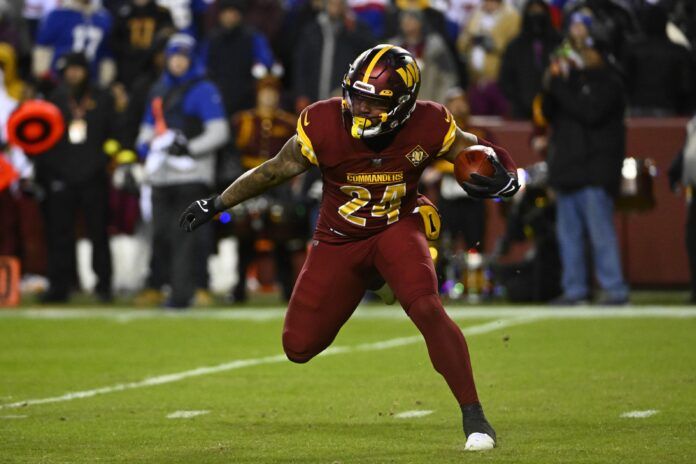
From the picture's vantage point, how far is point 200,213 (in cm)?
780

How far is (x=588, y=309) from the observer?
1480 cm

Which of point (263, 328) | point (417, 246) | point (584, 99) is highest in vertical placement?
point (584, 99)

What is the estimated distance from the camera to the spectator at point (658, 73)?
16.3 m

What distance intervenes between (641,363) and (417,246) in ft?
11.5

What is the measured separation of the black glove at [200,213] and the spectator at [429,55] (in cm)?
880

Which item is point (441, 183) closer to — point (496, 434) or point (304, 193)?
point (304, 193)

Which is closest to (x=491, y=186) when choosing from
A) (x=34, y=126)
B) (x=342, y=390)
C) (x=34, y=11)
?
(x=342, y=390)

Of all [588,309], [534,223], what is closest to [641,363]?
[588,309]

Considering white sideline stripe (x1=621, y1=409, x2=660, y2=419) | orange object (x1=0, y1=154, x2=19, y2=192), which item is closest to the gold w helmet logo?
white sideline stripe (x1=621, y1=409, x2=660, y2=419)

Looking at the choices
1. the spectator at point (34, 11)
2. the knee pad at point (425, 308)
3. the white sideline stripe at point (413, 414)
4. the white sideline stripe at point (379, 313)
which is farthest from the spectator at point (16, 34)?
the knee pad at point (425, 308)

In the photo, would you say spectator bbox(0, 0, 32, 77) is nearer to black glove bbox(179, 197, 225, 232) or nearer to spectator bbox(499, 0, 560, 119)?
spectator bbox(499, 0, 560, 119)

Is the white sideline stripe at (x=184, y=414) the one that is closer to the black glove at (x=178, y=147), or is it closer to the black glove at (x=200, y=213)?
the black glove at (x=200, y=213)

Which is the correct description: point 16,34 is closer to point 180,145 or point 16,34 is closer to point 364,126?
point 180,145

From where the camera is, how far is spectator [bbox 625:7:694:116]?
53.6 ft
